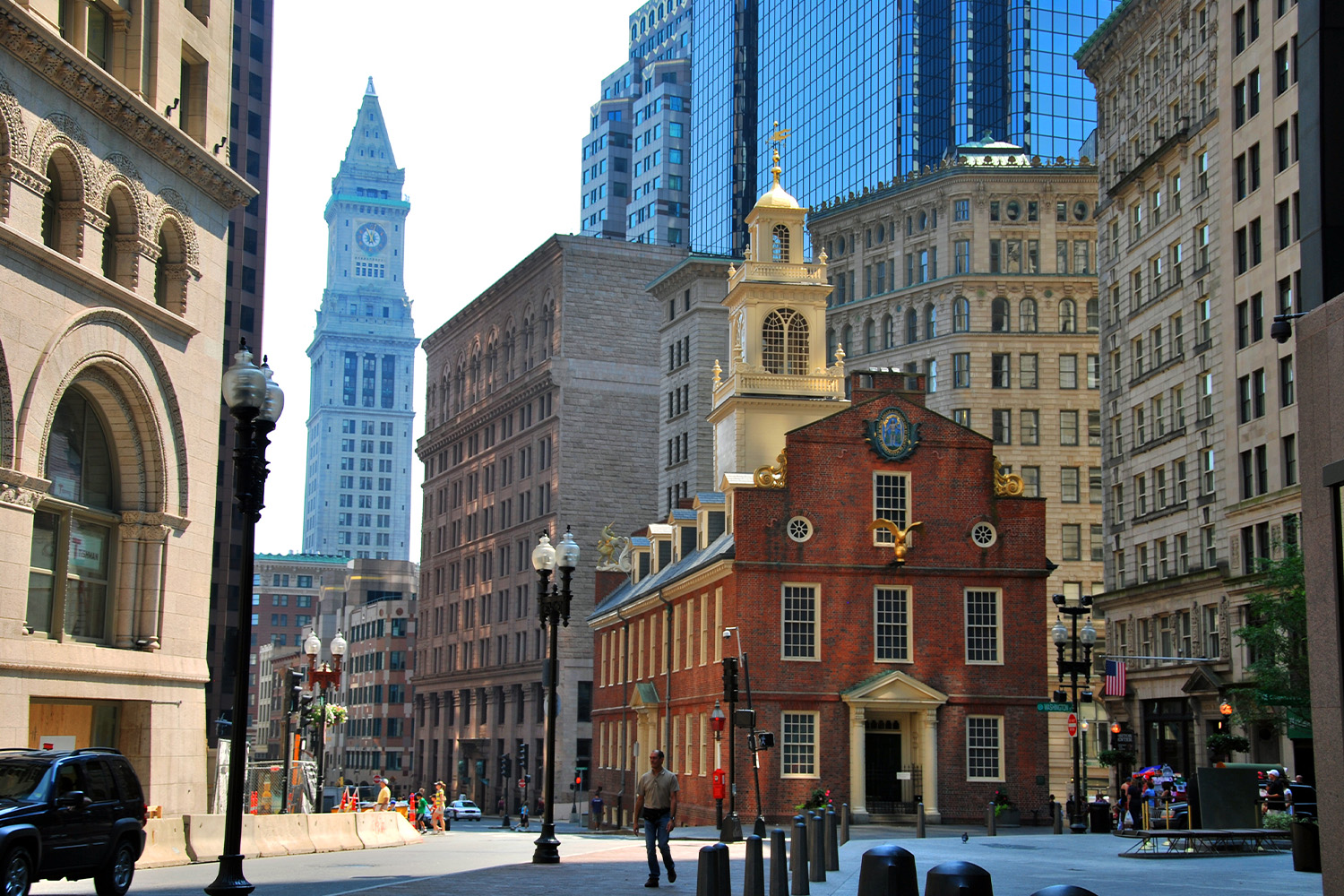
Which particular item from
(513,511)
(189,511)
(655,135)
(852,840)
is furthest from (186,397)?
(655,135)

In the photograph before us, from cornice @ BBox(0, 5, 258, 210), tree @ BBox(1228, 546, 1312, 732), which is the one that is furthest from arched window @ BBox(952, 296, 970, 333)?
cornice @ BBox(0, 5, 258, 210)

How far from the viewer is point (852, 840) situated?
41938 mm

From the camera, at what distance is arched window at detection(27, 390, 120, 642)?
31391 mm

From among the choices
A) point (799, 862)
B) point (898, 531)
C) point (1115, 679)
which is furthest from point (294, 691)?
point (799, 862)

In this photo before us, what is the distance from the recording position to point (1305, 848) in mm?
24828

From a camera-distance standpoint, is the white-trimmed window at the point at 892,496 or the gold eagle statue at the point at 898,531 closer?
the gold eagle statue at the point at 898,531

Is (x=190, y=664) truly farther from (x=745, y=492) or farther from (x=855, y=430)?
(x=855, y=430)

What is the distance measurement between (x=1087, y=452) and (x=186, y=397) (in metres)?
70.4

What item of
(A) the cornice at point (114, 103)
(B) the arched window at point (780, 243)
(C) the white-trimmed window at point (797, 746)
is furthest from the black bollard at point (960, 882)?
(B) the arched window at point (780, 243)

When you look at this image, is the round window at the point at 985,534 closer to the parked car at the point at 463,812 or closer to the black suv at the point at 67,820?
the black suv at the point at 67,820

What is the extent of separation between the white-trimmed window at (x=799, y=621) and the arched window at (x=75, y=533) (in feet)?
80.8

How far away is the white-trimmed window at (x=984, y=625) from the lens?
53.4m

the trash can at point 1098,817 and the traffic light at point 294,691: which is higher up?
the traffic light at point 294,691

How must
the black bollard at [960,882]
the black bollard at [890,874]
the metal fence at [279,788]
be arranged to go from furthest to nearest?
the metal fence at [279,788]
the black bollard at [890,874]
the black bollard at [960,882]
